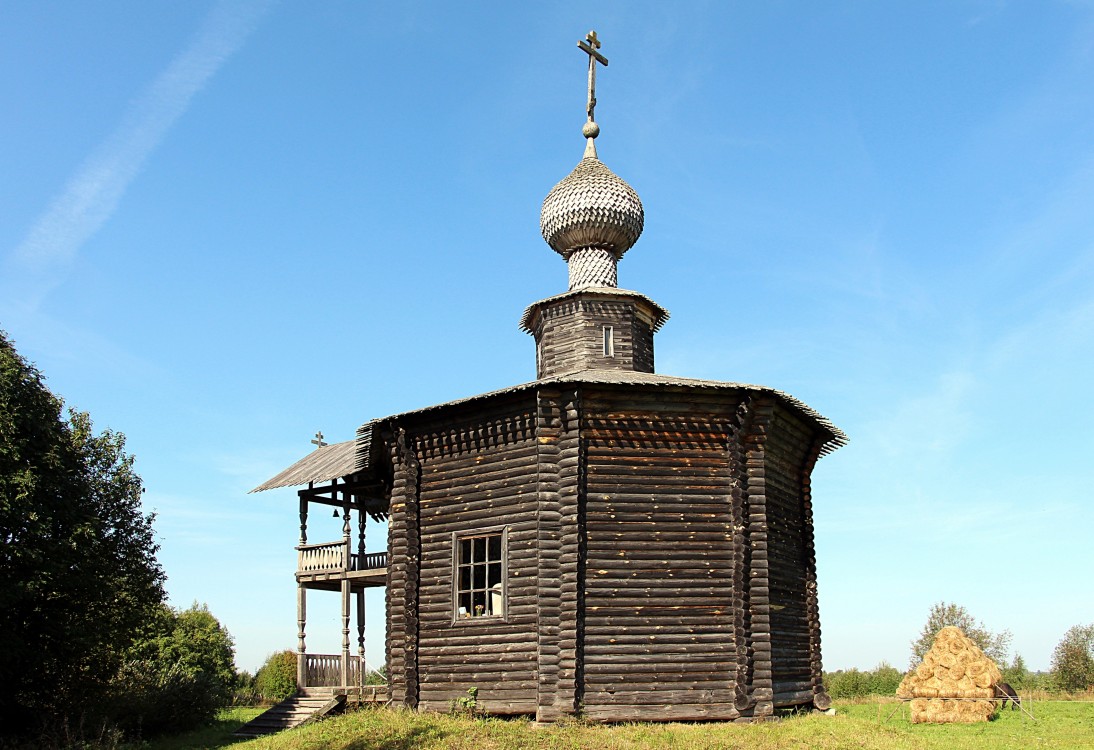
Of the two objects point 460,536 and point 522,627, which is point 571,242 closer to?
point 460,536

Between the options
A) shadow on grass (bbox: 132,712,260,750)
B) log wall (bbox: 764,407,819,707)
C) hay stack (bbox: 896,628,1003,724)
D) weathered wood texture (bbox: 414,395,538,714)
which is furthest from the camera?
hay stack (bbox: 896,628,1003,724)

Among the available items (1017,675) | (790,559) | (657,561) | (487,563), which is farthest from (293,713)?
(1017,675)

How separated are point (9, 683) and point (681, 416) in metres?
16.1

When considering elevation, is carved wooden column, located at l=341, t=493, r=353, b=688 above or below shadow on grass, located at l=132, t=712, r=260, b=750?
above

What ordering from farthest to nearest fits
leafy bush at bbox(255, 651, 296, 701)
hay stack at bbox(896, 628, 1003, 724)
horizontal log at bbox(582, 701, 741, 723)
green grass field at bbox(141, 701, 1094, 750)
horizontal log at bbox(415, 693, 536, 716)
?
leafy bush at bbox(255, 651, 296, 701) < hay stack at bbox(896, 628, 1003, 724) < horizontal log at bbox(415, 693, 536, 716) < horizontal log at bbox(582, 701, 741, 723) < green grass field at bbox(141, 701, 1094, 750)

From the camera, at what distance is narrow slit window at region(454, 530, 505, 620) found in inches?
706

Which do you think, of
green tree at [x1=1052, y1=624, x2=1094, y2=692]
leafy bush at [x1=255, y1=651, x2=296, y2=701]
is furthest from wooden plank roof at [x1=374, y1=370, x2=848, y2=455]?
green tree at [x1=1052, y1=624, x2=1094, y2=692]

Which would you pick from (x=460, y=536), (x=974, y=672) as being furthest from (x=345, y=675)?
(x=974, y=672)

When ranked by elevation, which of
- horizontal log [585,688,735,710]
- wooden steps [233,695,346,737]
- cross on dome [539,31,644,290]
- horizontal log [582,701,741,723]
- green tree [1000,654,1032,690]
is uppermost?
cross on dome [539,31,644,290]

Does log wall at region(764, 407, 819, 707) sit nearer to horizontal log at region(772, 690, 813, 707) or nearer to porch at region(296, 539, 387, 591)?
horizontal log at region(772, 690, 813, 707)

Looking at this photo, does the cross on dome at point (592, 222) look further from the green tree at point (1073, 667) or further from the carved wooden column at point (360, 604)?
the green tree at point (1073, 667)

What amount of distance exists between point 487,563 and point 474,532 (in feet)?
2.24

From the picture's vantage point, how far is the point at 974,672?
27000 mm

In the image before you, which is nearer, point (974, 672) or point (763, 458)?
point (763, 458)
